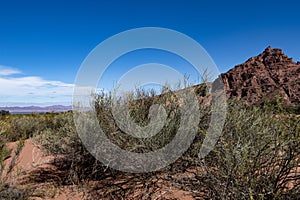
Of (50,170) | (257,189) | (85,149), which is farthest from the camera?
(50,170)

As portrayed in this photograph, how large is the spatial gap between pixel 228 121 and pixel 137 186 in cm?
211

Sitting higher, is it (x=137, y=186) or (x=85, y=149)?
(x=85, y=149)

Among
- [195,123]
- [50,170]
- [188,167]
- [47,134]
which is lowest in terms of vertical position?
[50,170]

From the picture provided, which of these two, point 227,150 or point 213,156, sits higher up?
point 227,150

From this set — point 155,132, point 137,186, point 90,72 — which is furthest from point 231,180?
point 90,72

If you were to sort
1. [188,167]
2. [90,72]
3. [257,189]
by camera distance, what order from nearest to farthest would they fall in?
[257,189] < [188,167] < [90,72]

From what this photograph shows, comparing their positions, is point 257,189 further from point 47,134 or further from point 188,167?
point 47,134

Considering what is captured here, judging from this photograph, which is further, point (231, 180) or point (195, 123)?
point (195, 123)

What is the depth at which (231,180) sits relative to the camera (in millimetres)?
2924

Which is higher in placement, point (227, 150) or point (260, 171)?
point (227, 150)

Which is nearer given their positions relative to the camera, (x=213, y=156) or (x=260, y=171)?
(x=260, y=171)

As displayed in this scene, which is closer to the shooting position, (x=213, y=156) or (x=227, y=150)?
(x=227, y=150)

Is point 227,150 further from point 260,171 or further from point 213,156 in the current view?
point 213,156

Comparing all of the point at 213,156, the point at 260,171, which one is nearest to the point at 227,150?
the point at 260,171
